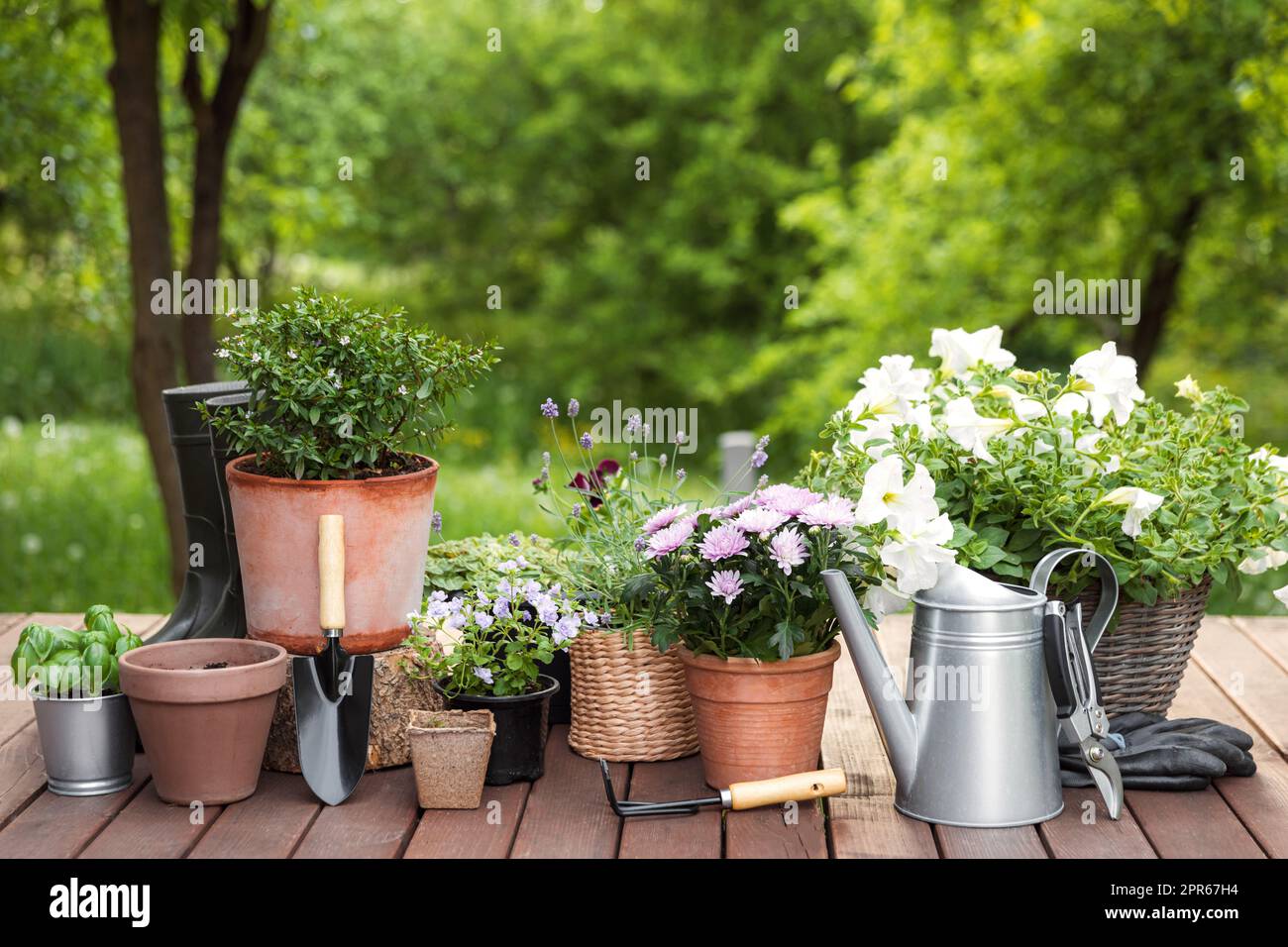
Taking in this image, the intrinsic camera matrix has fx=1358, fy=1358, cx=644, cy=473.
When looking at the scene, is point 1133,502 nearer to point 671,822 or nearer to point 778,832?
point 778,832

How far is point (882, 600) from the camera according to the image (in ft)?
7.14

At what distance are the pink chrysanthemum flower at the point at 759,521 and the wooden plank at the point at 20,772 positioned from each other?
122 cm

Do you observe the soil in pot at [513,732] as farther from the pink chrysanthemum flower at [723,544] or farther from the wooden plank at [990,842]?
the wooden plank at [990,842]

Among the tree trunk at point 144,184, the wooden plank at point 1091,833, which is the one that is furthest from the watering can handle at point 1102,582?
the tree trunk at point 144,184

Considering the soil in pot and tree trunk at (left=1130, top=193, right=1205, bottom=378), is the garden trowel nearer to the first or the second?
the soil in pot

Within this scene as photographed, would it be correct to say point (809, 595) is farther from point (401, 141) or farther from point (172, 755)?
point (401, 141)

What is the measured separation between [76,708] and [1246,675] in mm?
2301

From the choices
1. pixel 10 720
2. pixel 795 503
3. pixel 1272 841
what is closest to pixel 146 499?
pixel 10 720

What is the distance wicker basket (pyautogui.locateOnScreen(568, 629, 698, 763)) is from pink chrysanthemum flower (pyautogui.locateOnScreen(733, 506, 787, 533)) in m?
0.33

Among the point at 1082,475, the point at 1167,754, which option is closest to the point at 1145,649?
the point at 1167,754

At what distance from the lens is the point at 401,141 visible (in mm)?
11617

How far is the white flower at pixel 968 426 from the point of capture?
218cm

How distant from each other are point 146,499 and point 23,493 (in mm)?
562
